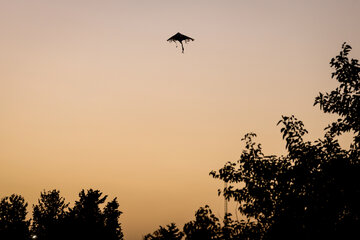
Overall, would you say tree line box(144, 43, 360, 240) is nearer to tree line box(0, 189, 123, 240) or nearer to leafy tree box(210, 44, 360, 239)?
leafy tree box(210, 44, 360, 239)

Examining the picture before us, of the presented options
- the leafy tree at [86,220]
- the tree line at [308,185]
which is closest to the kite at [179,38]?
the leafy tree at [86,220]

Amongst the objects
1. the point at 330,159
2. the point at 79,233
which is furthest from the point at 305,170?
the point at 79,233

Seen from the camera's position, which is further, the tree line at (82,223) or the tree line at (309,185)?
the tree line at (82,223)

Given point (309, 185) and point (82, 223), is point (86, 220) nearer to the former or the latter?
point (82, 223)

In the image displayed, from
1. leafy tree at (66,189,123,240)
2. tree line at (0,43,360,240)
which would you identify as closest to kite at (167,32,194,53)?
leafy tree at (66,189,123,240)

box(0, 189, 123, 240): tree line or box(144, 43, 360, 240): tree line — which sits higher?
box(0, 189, 123, 240): tree line

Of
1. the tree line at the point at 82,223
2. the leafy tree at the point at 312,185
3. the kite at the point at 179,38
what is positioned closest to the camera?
the leafy tree at the point at 312,185

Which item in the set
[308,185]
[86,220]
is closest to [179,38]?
[86,220]

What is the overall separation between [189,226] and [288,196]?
5367 mm

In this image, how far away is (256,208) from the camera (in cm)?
1098

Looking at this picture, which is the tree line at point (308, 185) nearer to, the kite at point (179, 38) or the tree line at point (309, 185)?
the tree line at point (309, 185)

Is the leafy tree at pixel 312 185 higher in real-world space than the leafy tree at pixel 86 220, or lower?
lower

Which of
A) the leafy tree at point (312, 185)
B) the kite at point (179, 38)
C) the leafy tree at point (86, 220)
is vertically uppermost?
the kite at point (179, 38)

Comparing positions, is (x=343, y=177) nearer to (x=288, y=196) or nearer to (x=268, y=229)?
(x=288, y=196)
